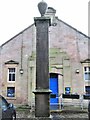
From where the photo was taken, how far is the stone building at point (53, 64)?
826 inches

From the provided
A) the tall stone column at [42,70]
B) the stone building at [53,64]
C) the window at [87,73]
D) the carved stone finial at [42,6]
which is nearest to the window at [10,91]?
the stone building at [53,64]

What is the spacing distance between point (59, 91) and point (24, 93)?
8.96 feet

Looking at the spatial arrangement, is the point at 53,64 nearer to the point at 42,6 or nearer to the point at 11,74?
the point at 11,74

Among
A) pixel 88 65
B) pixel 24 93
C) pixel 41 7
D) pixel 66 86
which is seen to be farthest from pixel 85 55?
pixel 41 7

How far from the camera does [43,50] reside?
1051cm

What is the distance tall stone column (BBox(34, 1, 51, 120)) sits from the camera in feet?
32.9

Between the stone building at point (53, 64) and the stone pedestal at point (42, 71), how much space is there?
999 cm

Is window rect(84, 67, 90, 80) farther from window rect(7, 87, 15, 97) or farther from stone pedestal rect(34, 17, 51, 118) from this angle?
stone pedestal rect(34, 17, 51, 118)

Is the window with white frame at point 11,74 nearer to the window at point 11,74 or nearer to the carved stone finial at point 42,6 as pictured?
the window at point 11,74

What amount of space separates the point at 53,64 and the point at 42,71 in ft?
35.8

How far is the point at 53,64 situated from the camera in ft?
69.6

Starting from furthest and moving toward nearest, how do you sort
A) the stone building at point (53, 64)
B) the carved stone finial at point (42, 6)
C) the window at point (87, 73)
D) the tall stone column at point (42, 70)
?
1. the window at point (87, 73)
2. the stone building at point (53, 64)
3. the carved stone finial at point (42, 6)
4. the tall stone column at point (42, 70)

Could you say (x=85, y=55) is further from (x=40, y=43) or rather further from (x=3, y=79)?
(x=40, y=43)

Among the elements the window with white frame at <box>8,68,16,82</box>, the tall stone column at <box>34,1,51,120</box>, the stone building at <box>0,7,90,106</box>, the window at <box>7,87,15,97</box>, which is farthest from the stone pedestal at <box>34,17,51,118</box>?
the window at <box>7,87,15,97</box>
